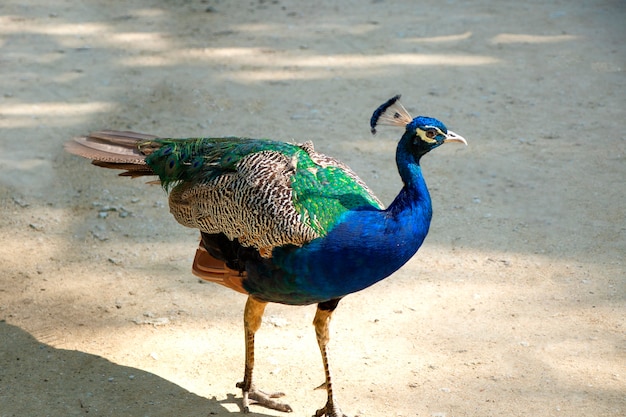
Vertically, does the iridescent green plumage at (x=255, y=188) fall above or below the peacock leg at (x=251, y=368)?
above

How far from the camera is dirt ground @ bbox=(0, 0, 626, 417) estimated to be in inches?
149

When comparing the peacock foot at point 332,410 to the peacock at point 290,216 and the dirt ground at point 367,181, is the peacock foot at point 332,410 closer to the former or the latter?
the peacock at point 290,216

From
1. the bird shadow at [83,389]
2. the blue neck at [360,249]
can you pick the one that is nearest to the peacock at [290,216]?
the blue neck at [360,249]

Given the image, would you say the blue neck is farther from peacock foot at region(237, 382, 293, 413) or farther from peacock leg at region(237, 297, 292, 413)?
peacock foot at region(237, 382, 293, 413)

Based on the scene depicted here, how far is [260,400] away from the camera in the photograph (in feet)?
11.9

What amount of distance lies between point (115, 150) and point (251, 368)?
46.2 inches

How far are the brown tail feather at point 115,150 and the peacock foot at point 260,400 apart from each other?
106cm

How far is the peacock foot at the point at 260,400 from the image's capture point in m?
3.63

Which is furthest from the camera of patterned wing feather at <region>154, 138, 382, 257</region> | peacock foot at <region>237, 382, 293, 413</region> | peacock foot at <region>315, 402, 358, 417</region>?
peacock foot at <region>237, 382, 293, 413</region>

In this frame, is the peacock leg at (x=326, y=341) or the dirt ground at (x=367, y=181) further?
the dirt ground at (x=367, y=181)

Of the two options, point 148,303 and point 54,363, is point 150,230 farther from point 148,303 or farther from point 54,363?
point 54,363

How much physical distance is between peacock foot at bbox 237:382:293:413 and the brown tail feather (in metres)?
1.06

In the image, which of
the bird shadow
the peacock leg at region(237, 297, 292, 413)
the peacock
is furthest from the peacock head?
the bird shadow

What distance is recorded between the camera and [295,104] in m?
6.31
